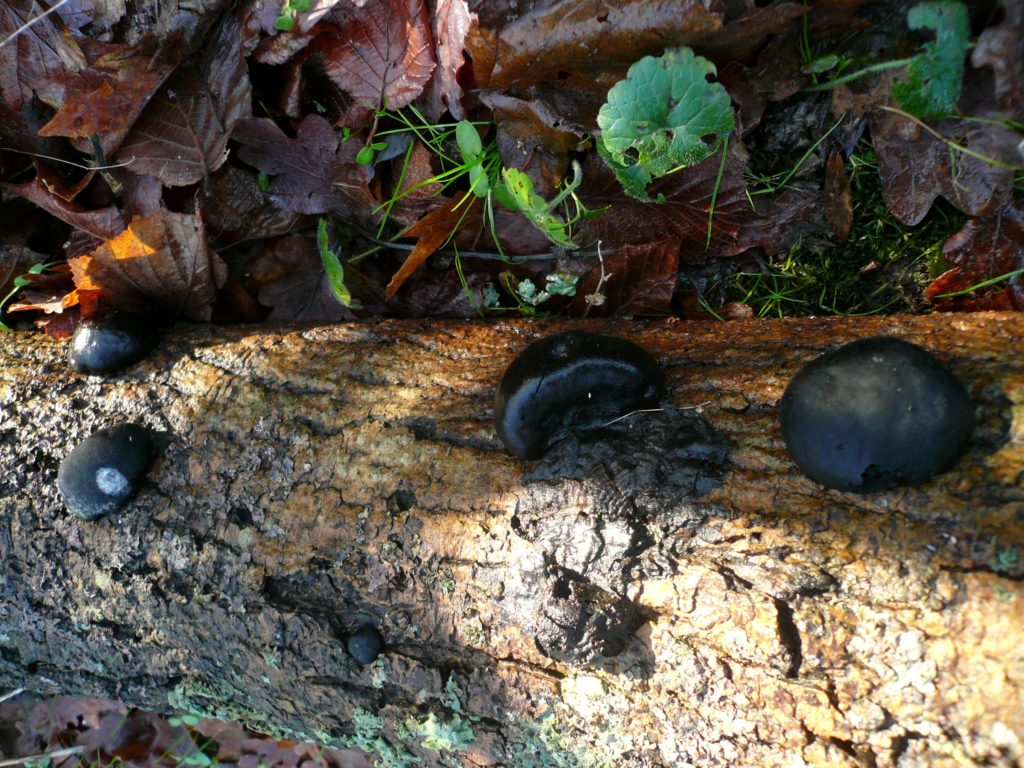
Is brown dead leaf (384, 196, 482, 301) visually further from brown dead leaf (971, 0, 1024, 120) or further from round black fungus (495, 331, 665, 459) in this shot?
brown dead leaf (971, 0, 1024, 120)

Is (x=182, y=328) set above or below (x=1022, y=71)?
below

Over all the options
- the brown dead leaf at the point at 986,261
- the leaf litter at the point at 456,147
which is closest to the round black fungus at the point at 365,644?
the leaf litter at the point at 456,147

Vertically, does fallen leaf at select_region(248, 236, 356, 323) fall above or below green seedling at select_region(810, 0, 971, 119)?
below

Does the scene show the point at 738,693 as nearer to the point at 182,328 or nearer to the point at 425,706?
the point at 425,706

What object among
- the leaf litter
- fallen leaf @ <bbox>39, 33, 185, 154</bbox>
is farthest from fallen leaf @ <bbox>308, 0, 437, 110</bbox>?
fallen leaf @ <bbox>39, 33, 185, 154</bbox>

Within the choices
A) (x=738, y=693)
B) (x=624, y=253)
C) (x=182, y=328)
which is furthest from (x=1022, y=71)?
(x=182, y=328)

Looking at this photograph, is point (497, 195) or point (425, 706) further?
point (497, 195)
